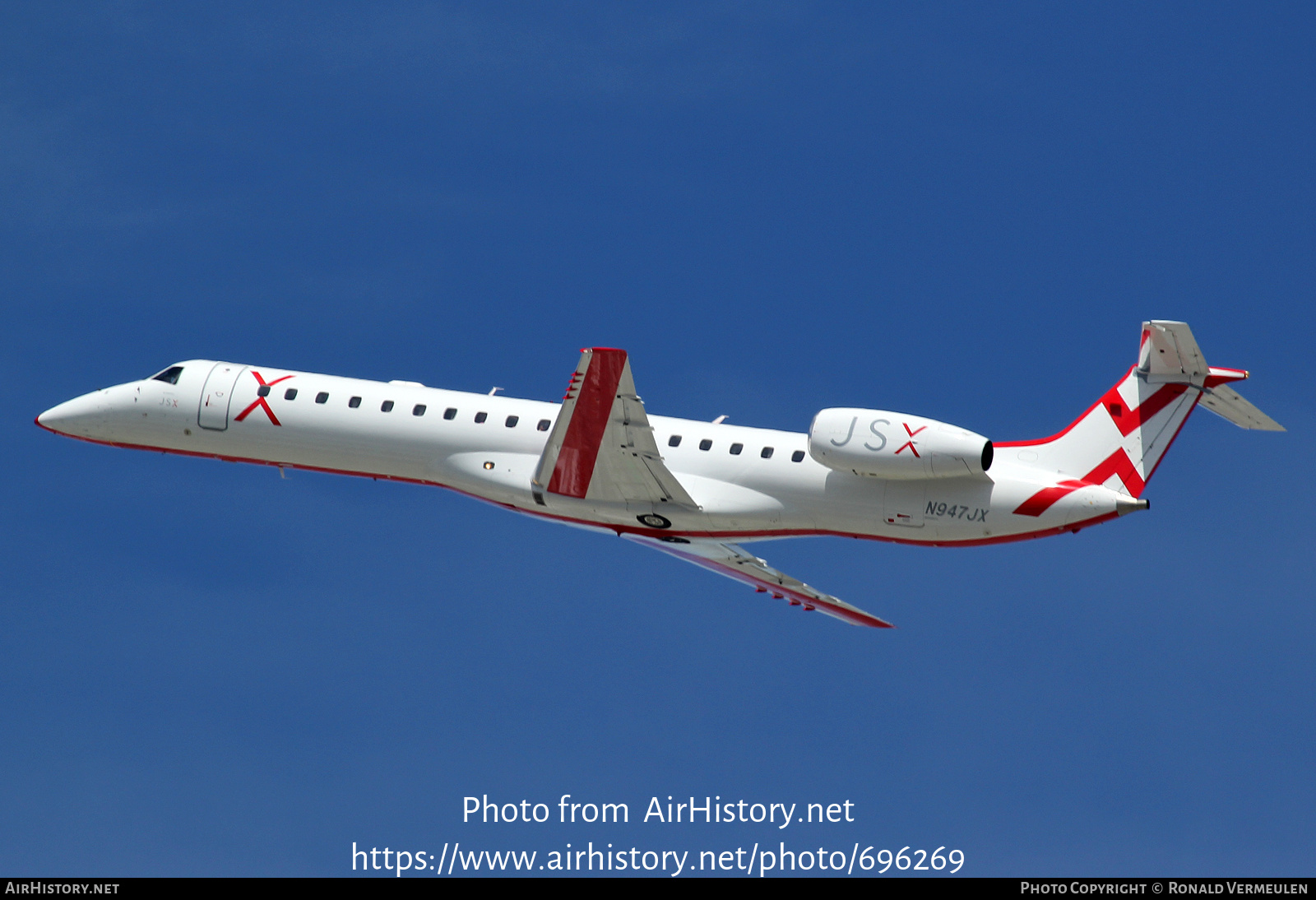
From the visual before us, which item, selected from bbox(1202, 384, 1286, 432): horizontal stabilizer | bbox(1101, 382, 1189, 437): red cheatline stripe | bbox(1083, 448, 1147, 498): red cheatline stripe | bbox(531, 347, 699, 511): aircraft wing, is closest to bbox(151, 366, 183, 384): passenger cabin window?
bbox(531, 347, 699, 511): aircraft wing

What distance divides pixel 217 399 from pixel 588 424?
408 inches

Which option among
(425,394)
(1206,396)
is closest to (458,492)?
(425,394)

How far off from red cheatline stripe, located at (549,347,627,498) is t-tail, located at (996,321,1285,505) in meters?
8.06

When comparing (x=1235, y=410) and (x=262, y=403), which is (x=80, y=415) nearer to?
(x=262, y=403)

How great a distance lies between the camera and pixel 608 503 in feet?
→ 106

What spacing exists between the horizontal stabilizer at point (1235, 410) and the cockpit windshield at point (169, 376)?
73.4 ft

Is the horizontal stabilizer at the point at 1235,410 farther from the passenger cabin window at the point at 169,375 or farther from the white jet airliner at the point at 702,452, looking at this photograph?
the passenger cabin window at the point at 169,375

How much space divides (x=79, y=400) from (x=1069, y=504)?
2267cm

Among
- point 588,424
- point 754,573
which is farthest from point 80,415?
point 754,573

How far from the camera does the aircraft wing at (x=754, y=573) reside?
3459 centimetres

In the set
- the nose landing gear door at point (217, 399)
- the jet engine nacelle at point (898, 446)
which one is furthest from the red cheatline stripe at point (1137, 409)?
the nose landing gear door at point (217, 399)

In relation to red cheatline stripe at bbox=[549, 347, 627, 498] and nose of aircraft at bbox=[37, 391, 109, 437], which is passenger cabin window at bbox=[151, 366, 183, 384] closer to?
nose of aircraft at bbox=[37, 391, 109, 437]

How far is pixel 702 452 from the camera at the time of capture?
108 feet

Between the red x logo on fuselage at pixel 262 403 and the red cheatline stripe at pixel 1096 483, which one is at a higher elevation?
the red x logo on fuselage at pixel 262 403
